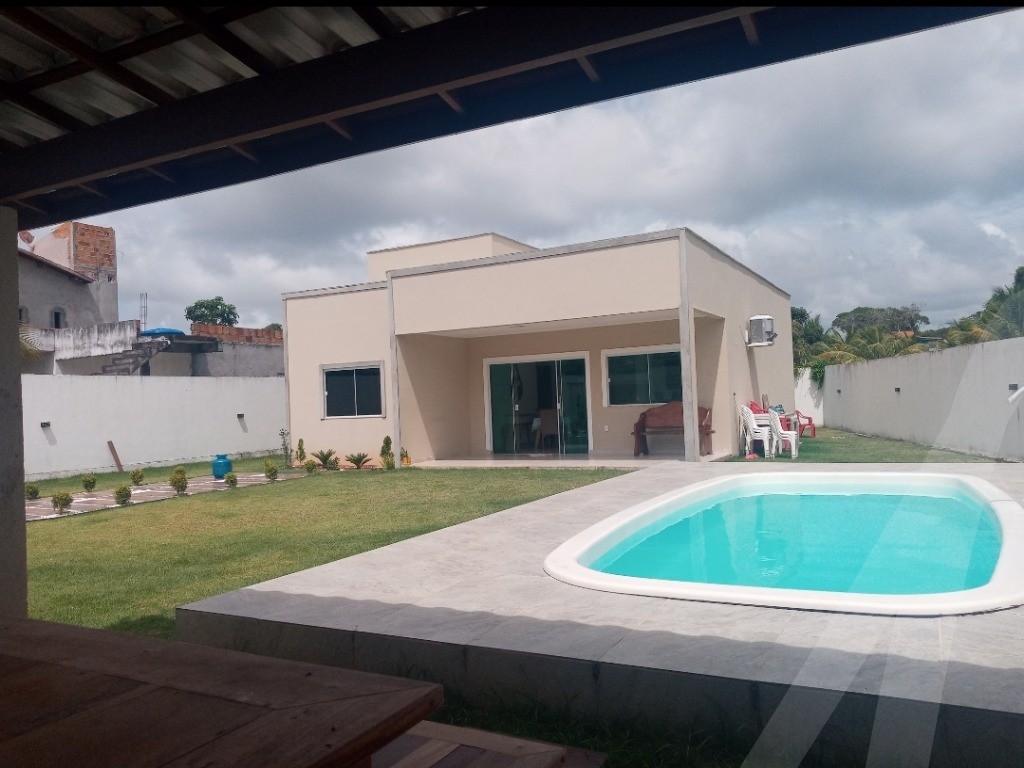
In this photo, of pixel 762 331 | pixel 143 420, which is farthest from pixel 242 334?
pixel 762 331

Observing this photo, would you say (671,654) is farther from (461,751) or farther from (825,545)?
(825,545)

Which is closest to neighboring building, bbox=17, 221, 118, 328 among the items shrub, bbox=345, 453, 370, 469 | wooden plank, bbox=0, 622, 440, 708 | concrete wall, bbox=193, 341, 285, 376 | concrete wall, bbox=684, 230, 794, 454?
concrete wall, bbox=193, 341, 285, 376

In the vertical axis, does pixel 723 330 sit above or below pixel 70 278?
below

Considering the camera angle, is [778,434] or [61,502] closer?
[61,502]

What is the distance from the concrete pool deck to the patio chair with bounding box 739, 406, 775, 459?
30.5ft

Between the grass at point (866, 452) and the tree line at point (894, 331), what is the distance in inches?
74.4

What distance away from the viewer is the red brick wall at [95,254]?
96.6 ft

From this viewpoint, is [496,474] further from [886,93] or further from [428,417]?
[886,93]

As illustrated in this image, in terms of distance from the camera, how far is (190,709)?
189 cm

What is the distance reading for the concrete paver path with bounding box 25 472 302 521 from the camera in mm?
11144

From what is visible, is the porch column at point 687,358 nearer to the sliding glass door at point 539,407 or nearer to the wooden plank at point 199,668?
the sliding glass door at point 539,407

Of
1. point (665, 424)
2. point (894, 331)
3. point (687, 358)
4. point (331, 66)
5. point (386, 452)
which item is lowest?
point (386, 452)

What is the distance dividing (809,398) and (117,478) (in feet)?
58.8

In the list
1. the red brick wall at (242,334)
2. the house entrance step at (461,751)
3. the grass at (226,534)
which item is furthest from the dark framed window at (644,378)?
the red brick wall at (242,334)
